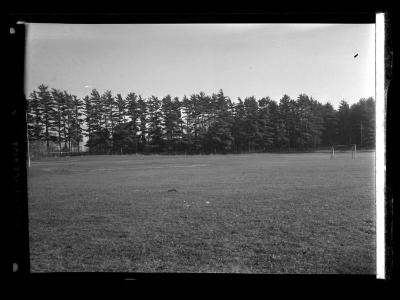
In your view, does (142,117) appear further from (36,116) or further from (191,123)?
(36,116)

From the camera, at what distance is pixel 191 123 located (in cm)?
3750

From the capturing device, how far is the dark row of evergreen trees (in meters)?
32.7

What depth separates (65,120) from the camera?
33000 millimetres

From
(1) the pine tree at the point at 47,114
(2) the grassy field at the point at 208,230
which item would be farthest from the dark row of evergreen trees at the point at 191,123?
(2) the grassy field at the point at 208,230

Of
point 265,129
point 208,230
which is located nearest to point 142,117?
point 265,129

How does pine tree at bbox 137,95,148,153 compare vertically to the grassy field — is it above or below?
above

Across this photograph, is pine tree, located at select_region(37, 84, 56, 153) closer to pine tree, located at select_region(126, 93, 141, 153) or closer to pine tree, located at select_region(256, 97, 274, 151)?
pine tree, located at select_region(126, 93, 141, 153)

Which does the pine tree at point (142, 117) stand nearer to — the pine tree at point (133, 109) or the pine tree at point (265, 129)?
the pine tree at point (133, 109)

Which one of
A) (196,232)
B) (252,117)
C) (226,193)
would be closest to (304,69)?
(252,117)

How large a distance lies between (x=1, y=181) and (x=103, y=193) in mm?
11238

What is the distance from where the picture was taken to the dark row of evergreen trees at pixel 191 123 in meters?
32.7

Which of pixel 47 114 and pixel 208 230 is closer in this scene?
pixel 208 230

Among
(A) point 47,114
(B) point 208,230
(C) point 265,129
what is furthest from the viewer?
(C) point 265,129

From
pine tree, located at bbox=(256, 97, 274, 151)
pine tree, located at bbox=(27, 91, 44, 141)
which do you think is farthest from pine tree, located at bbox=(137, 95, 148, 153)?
pine tree, located at bbox=(256, 97, 274, 151)
